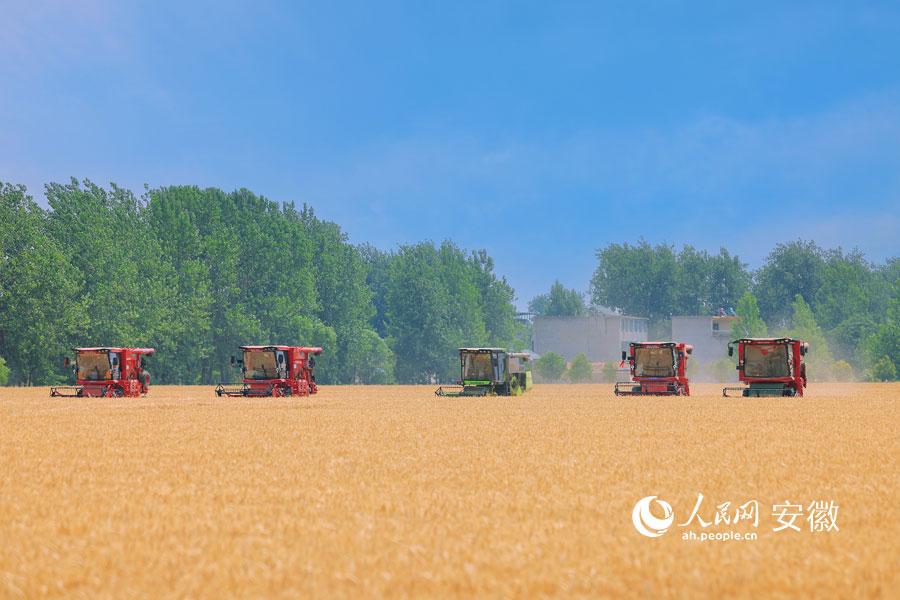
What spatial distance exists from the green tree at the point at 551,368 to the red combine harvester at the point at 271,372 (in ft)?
193

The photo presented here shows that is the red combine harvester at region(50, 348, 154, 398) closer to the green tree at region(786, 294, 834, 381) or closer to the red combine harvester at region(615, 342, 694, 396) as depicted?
the red combine harvester at region(615, 342, 694, 396)

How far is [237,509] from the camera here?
1239 centimetres

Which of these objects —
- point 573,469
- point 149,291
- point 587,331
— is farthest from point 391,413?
point 587,331

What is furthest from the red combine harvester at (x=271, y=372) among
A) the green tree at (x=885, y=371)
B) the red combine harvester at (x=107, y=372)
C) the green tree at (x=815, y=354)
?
the green tree at (x=815, y=354)

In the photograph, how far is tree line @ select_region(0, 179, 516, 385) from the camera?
66.9 meters

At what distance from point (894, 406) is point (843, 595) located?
33125 mm

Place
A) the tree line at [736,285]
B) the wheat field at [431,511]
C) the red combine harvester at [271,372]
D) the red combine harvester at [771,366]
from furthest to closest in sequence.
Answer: the tree line at [736,285]
the red combine harvester at [271,372]
the red combine harvester at [771,366]
the wheat field at [431,511]

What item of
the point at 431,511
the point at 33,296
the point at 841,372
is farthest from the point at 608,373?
the point at 431,511

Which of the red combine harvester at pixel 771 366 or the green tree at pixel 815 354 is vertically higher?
the green tree at pixel 815 354

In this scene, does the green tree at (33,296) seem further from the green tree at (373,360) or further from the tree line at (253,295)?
the green tree at (373,360)

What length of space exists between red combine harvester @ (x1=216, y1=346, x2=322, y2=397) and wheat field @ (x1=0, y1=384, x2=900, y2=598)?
2337 cm

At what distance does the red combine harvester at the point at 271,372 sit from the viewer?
48531mm

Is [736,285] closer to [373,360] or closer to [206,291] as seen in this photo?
[373,360]

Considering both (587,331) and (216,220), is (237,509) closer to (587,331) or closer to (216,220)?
(216,220)
